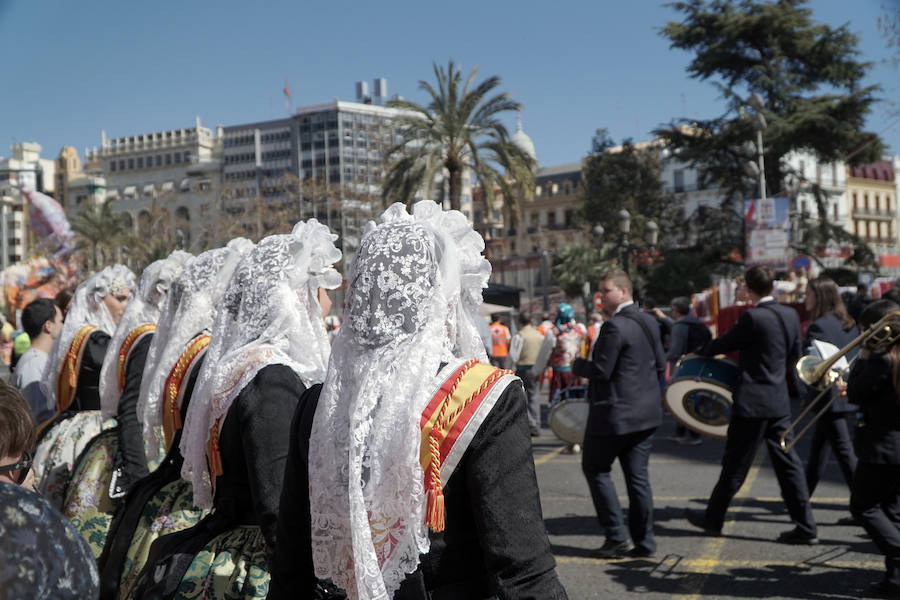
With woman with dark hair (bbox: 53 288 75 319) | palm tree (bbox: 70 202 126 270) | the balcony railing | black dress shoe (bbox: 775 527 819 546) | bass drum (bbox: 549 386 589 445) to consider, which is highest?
the balcony railing

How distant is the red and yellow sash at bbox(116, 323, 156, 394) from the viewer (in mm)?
4457

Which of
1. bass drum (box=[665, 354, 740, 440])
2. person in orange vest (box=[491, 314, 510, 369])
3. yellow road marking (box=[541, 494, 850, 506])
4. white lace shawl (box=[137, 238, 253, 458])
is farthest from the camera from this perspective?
person in orange vest (box=[491, 314, 510, 369])

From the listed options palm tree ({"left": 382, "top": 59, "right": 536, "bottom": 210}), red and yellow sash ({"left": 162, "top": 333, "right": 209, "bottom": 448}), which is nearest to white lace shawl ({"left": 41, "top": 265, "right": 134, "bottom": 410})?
red and yellow sash ({"left": 162, "top": 333, "right": 209, "bottom": 448})

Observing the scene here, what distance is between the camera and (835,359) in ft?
18.2

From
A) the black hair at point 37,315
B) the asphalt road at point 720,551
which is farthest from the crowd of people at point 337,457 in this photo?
the black hair at point 37,315

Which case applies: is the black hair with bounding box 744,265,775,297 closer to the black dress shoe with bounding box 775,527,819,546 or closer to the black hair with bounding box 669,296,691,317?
the black dress shoe with bounding box 775,527,819,546

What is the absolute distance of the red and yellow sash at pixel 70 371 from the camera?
5234 millimetres

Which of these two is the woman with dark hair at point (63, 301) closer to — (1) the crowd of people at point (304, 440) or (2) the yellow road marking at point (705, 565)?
(1) the crowd of people at point (304, 440)

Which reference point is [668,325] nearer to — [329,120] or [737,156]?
[737,156]

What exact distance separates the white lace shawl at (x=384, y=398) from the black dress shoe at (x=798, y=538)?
4690 millimetres

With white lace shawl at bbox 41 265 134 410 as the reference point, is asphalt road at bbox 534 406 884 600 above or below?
below

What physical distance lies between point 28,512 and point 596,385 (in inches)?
202

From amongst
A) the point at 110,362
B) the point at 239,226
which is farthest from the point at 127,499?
the point at 239,226

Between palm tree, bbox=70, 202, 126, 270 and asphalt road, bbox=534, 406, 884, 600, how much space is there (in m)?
38.7
